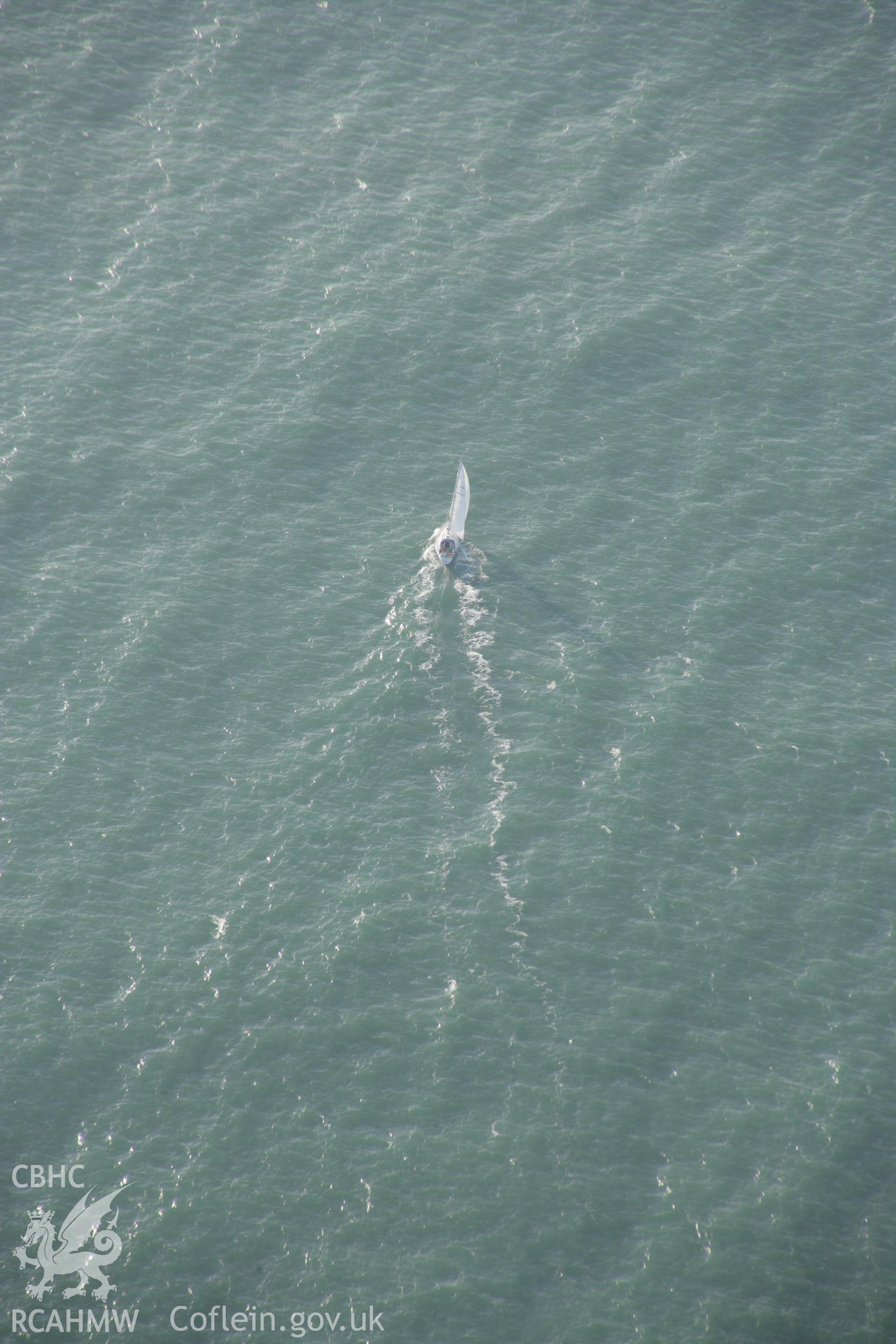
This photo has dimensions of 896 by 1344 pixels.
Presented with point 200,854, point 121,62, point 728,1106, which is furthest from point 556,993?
point 121,62

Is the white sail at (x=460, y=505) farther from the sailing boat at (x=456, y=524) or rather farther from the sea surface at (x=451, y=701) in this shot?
the sea surface at (x=451, y=701)

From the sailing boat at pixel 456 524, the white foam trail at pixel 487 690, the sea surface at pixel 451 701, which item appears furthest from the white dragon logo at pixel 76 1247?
the sailing boat at pixel 456 524

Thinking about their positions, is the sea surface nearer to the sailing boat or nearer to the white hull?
the white hull

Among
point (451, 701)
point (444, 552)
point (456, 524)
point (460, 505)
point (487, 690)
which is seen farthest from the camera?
point (456, 524)

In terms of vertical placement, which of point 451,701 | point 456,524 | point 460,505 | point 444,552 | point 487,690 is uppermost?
point 460,505

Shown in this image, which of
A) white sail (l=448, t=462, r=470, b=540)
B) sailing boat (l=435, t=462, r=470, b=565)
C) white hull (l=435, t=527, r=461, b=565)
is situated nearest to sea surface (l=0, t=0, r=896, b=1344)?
white hull (l=435, t=527, r=461, b=565)

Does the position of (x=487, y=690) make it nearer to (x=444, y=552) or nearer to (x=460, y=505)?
(x=444, y=552)

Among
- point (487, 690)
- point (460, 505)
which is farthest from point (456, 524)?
point (487, 690)
